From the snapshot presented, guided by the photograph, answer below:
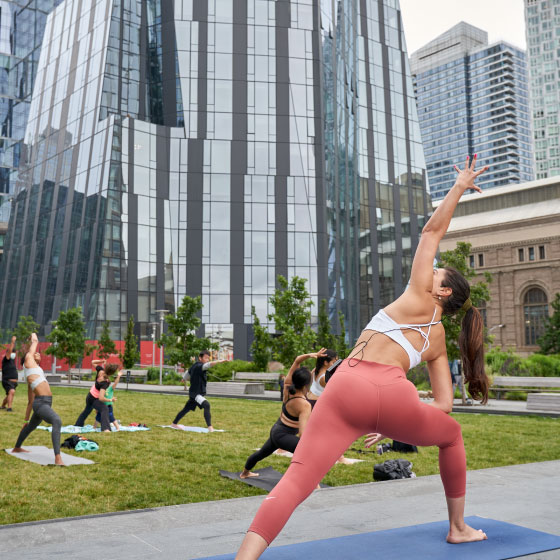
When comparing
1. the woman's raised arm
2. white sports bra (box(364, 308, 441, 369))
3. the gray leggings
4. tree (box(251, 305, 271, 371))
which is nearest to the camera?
white sports bra (box(364, 308, 441, 369))

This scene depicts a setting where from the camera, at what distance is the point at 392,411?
3738 mm

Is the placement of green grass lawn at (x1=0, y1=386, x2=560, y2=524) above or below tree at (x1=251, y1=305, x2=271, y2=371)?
below

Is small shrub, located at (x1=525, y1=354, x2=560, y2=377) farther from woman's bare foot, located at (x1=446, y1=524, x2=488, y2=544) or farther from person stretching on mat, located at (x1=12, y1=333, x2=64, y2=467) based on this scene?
woman's bare foot, located at (x1=446, y1=524, x2=488, y2=544)

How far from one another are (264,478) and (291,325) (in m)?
21.9

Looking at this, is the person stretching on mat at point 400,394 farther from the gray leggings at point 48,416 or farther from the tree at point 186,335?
the tree at point 186,335

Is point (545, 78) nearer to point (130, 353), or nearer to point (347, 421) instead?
point (130, 353)

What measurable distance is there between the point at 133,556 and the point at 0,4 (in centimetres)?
9895

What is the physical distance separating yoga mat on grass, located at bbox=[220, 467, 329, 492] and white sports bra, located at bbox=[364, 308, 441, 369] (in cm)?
395

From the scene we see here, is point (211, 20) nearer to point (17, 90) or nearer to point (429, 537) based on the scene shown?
point (17, 90)

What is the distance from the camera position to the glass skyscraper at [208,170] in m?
53.6

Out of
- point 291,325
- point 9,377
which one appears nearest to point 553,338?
point 291,325

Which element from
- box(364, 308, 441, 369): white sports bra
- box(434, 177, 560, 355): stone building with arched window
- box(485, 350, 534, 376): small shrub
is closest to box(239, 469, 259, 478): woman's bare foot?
box(364, 308, 441, 369): white sports bra

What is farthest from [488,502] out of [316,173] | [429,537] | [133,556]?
[316,173]

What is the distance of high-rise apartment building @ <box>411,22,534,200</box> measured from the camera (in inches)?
6727
